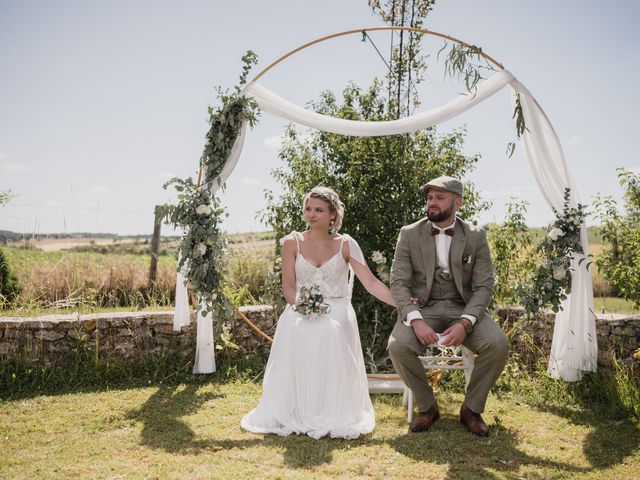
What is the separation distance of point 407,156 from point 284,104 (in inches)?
64.3

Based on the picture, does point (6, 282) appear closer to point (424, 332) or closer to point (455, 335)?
point (424, 332)

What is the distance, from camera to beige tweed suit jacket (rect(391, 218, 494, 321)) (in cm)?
447

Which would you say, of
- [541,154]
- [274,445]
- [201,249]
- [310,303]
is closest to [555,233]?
[541,154]

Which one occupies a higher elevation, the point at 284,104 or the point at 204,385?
the point at 284,104

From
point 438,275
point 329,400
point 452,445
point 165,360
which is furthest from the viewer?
point 165,360

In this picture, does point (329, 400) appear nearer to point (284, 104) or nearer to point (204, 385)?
point (204, 385)

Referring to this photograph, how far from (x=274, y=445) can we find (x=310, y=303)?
1.12 m

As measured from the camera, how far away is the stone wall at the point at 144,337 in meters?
5.16

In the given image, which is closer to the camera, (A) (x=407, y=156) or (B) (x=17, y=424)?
(B) (x=17, y=424)

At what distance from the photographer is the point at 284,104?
5.50 m

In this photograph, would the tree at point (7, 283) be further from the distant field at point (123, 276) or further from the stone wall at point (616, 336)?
the stone wall at point (616, 336)

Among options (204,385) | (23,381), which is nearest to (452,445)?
(204,385)

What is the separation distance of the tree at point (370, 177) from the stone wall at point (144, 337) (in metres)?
1.27

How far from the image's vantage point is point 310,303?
4441 millimetres
